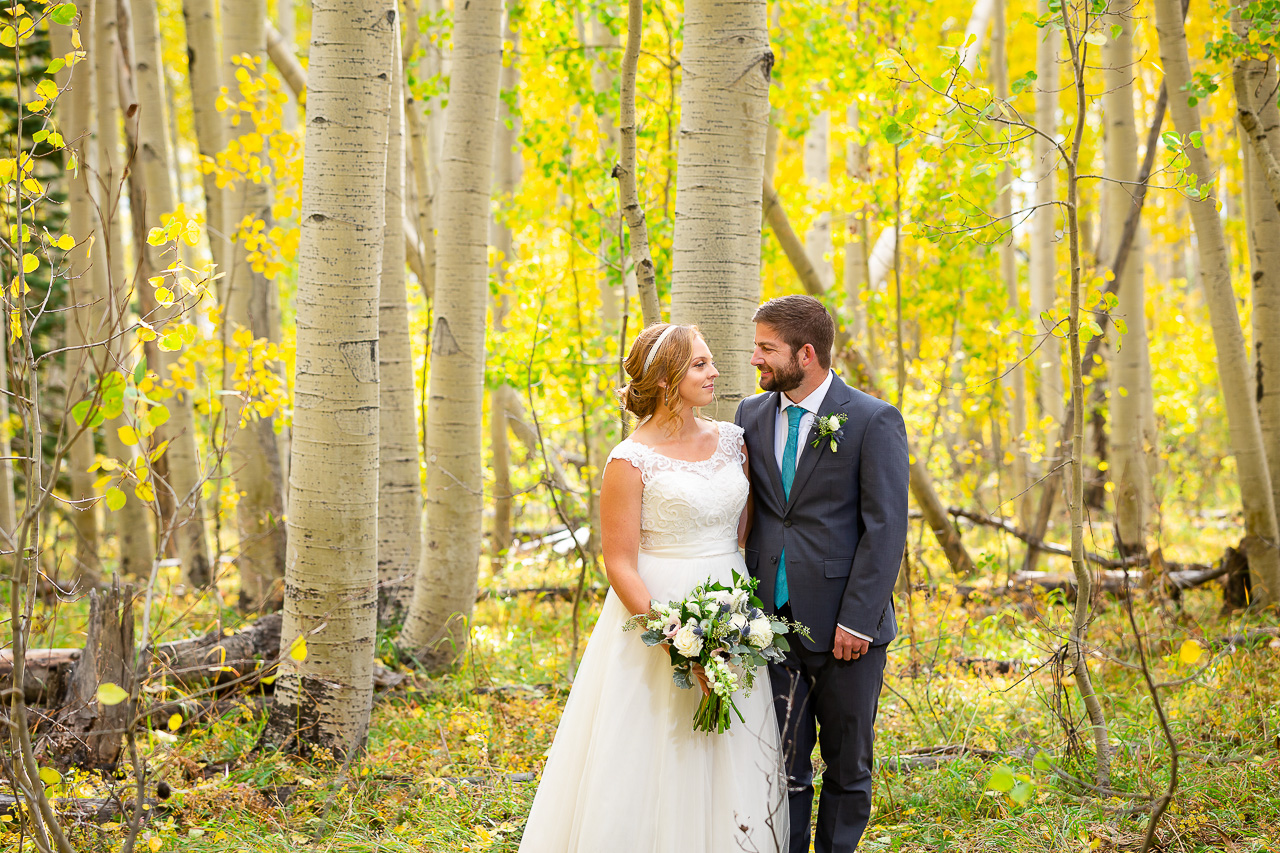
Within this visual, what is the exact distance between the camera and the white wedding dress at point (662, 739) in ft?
8.55

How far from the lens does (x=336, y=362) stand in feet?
10.7

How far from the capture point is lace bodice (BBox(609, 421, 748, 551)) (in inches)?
107

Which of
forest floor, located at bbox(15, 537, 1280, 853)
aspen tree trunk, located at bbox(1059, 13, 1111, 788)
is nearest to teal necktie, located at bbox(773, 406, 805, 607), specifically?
forest floor, located at bbox(15, 537, 1280, 853)

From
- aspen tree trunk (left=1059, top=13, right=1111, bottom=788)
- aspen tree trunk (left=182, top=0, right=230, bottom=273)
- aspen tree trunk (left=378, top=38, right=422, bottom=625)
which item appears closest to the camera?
aspen tree trunk (left=1059, top=13, right=1111, bottom=788)

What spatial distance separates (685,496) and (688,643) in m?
0.48

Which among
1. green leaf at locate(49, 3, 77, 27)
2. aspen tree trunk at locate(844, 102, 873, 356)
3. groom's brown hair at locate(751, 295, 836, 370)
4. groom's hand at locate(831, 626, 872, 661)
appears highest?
aspen tree trunk at locate(844, 102, 873, 356)

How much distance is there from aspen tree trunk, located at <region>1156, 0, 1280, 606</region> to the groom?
3478 mm

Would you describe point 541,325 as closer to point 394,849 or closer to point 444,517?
point 444,517

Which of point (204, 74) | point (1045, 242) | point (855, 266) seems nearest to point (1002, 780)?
point (204, 74)

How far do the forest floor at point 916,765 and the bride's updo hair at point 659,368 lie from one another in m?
1.43

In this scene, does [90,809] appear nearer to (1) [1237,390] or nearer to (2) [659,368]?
(2) [659,368]

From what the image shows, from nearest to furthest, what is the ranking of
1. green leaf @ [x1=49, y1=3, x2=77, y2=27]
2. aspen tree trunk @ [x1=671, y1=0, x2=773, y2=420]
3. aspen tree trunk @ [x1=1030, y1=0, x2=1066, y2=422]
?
green leaf @ [x1=49, y1=3, x2=77, y2=27]
aspen tree trunk @ [x1=671, y1=0, x2=773, y2=420]
aspen tree trunk @ [x1=1030, y1=0, x2=1066, y2=422]

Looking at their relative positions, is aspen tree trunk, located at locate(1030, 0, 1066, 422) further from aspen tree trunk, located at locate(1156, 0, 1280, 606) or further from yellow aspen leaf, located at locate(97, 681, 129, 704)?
yellow aspen leaf, located at locate(97, 681, 129, 704)

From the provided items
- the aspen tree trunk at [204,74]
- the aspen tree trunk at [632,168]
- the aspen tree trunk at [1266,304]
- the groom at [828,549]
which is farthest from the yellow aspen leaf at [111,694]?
the aspen tree trunk at [1266,304]
